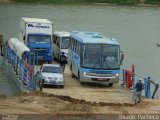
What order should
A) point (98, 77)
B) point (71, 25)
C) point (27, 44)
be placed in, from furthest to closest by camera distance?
point (71, 25), point (27, 44), point (98, 77)

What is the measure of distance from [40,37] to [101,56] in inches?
422

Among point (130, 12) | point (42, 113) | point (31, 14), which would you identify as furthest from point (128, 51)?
point (130, 12)

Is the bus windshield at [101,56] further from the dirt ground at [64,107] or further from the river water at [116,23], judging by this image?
the river water at [116,23]

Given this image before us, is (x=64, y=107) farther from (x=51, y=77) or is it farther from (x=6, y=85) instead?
(x=6, y=85)

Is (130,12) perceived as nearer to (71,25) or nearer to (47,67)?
(71,25)

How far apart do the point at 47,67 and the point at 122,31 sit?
53149 millimetres

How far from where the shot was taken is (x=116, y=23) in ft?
311

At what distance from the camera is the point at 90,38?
106ft

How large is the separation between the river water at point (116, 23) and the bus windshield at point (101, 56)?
11.0m

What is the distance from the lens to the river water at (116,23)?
56.7 metres

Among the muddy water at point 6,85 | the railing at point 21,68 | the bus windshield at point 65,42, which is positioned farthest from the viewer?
the bus windshield at point 65,42

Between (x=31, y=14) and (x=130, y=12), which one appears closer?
(x=31, y=14)

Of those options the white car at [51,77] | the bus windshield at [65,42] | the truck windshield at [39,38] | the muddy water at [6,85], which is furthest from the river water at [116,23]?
the white car at [51,77]

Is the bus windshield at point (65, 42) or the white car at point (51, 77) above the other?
the white car at point (51, 77)
